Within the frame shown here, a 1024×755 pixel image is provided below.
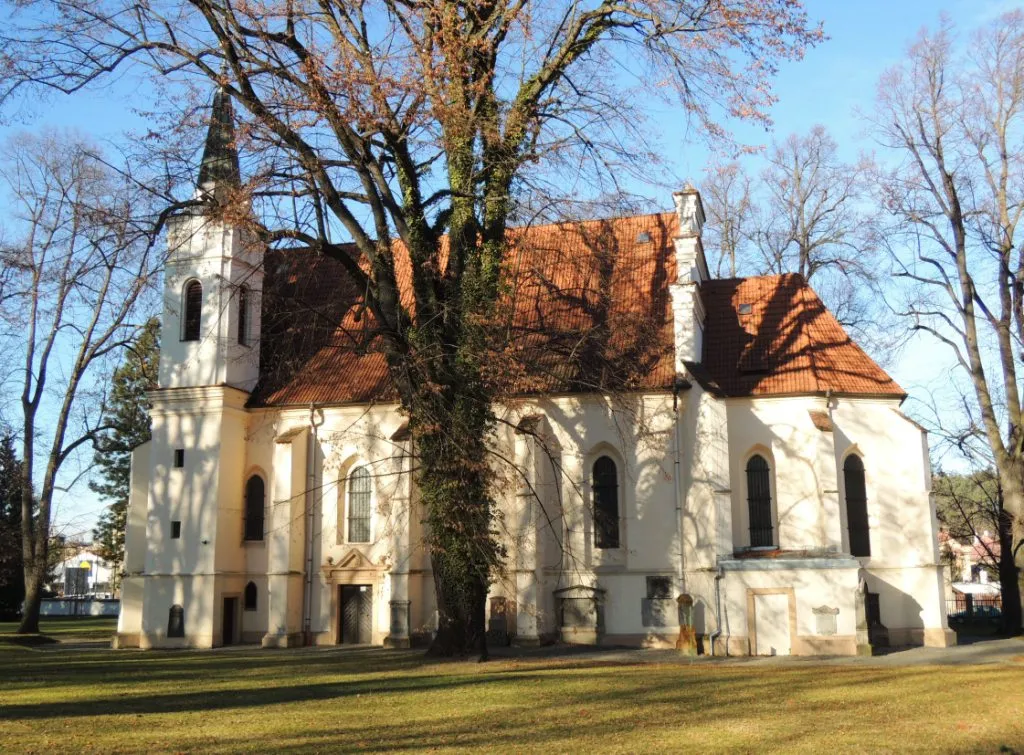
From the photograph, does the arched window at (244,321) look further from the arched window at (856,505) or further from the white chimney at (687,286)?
the arched window at (856,505)

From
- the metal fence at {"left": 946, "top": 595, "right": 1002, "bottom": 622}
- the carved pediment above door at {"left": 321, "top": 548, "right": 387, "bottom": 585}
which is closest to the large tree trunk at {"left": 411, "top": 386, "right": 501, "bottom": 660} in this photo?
the carved pediment above door at {"left": 321, "top": 548, "right": 387, "bottom": 585}

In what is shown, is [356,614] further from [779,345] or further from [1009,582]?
[1009,582]

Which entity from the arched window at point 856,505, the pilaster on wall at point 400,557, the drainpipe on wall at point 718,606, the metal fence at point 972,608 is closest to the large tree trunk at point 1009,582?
the metal fence at point 972,608

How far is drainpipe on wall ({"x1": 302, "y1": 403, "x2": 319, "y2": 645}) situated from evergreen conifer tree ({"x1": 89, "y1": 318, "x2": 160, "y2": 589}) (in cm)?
633

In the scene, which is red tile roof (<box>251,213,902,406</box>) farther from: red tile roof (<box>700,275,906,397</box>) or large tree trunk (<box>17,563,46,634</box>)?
large tree trunk (<box>17,563,46,634</box>)

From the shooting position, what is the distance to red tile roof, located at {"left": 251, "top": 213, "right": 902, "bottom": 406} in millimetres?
25625

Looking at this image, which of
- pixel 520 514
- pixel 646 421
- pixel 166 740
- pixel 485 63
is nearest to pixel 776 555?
pixel 646 421

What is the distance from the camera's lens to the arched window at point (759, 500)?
26.9 m

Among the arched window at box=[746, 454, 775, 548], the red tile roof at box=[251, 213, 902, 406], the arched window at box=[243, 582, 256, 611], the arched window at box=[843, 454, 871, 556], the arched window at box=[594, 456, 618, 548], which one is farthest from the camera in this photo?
the arched window at box=[243, 582, 256, 611]

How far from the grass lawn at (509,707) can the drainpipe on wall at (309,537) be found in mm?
6889

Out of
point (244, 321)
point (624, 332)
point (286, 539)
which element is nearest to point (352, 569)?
point (286, 539)

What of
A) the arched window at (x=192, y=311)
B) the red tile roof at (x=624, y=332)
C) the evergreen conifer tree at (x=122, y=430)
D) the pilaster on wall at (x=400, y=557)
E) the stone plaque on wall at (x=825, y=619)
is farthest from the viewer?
the evergreen conifer tree at (x=122, y=430)

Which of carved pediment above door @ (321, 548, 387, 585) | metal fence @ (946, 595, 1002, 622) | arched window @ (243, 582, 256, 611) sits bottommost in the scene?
metal fence @ (946, 595, 1002, 622)

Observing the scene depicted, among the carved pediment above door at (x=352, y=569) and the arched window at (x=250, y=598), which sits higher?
the carved pediment above door at (x=352, y=569)
